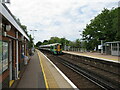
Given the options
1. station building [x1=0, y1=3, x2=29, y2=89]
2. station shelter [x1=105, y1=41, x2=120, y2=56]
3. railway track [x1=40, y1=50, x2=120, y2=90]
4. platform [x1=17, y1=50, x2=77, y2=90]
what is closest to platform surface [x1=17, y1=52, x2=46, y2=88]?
platform [x1=17, y1=50, x2=77, y2=90]

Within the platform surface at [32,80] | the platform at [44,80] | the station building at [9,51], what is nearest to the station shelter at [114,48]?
the platform at [44,80]

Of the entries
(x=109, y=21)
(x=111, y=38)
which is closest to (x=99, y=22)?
(x=109, y=21)

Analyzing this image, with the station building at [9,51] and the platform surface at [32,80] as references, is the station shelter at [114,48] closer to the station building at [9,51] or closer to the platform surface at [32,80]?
the platform surface at [32,80]

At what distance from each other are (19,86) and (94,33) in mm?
36378

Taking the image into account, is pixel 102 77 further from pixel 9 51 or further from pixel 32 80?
pixel 9 51

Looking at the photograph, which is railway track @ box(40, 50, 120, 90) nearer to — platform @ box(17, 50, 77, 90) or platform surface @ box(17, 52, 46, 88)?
platform @ box(17, 50, 77, 90)

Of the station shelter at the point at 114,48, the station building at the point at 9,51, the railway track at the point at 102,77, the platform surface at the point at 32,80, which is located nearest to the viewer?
the station building at the point at 9,51

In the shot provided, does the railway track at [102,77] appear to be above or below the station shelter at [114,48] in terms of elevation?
below

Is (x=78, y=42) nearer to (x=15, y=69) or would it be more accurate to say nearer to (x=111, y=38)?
(x=111, y=38)

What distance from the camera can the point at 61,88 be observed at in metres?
6.67

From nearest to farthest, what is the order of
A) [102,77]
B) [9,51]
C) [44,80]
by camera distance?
[9,51], [44,80], [102,77]

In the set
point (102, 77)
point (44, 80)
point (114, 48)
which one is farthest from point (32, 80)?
point (114, 48)

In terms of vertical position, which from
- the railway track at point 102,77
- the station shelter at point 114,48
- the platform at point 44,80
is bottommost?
the railway track at point 102,77

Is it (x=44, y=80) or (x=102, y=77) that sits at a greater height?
(x=44, y=80)
